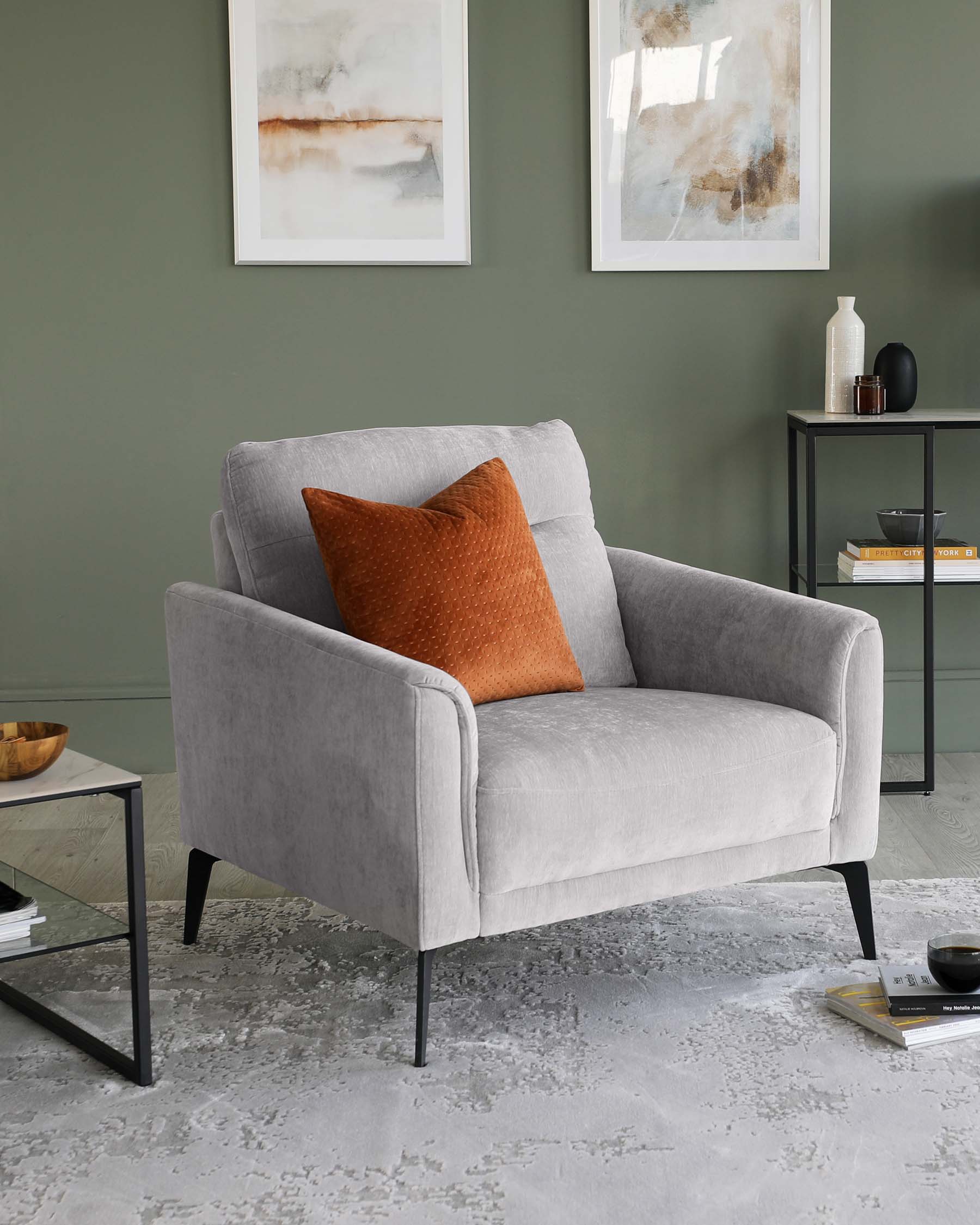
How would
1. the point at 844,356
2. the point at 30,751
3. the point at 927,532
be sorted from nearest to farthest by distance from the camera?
the point at 30,751 → the point at 927,532 → the point at 844,356

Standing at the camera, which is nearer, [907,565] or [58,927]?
[58,927]

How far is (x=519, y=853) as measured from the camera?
1.86 m

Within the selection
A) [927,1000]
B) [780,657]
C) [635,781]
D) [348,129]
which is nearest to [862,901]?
[927,1000]

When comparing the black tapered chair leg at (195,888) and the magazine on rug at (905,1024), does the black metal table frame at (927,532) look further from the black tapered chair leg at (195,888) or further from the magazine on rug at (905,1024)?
the black tapered chair leg at (195,888)

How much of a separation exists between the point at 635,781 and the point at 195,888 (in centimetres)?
86

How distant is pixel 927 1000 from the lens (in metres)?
1.94

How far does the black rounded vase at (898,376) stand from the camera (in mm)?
3277

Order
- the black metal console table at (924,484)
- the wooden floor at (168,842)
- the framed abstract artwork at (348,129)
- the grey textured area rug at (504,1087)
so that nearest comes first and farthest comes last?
the grey textured area rug at (504,1087)
the wooden floor at (168,842)
the black metal console table at (924,484)
the framed abstract artwork at (348,129)

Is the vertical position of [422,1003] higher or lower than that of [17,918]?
lower

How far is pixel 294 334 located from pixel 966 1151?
8.34 ft

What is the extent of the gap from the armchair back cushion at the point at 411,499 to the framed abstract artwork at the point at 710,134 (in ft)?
3.46

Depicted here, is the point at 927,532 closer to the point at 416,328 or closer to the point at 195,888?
the point at 416,328

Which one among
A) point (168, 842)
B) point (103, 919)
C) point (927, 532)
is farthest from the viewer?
point (927, 532)

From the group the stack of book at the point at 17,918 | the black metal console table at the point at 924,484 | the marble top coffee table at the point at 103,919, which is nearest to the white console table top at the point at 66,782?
the marble top coffee table at the point at 103,919
